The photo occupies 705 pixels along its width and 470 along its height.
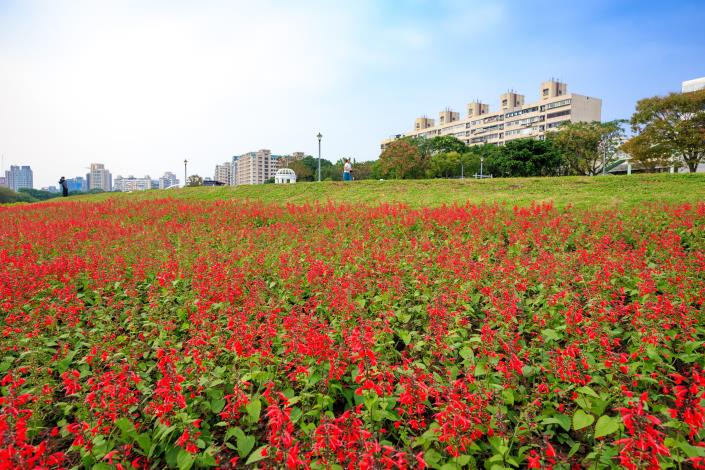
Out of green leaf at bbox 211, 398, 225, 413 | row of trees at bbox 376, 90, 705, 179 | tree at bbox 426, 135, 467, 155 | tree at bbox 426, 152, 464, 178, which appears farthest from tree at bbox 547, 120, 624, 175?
green leaf at bbox 211, 398, 225, 413

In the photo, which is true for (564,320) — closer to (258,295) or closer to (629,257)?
(629,257)

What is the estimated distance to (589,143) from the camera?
49719 millimetres

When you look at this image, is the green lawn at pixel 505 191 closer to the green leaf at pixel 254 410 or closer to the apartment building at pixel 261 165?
the green leaf at pixel 254 410

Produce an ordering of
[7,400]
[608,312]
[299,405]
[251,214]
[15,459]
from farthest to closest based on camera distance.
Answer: [251,214]
[608,312]
[299,405]
[7,400]
[15,459]

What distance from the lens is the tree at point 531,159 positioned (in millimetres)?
52281

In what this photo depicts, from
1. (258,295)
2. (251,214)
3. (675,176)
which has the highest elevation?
(675,176)

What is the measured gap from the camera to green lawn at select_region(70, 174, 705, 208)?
1169cm

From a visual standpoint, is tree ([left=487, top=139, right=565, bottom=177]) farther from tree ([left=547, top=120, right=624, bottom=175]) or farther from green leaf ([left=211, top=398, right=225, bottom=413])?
green leaf ([left=211, top=398, right=225, bottom=413])

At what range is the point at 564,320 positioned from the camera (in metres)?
4.13

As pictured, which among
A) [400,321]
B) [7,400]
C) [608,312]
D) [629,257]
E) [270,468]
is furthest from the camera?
[629,257]

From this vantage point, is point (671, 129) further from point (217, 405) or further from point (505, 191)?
point (217, 405)

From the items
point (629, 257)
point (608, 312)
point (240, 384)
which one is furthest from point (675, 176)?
point (240, 384)

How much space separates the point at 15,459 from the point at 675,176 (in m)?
17.8

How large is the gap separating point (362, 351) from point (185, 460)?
Result: 51.1 inches
